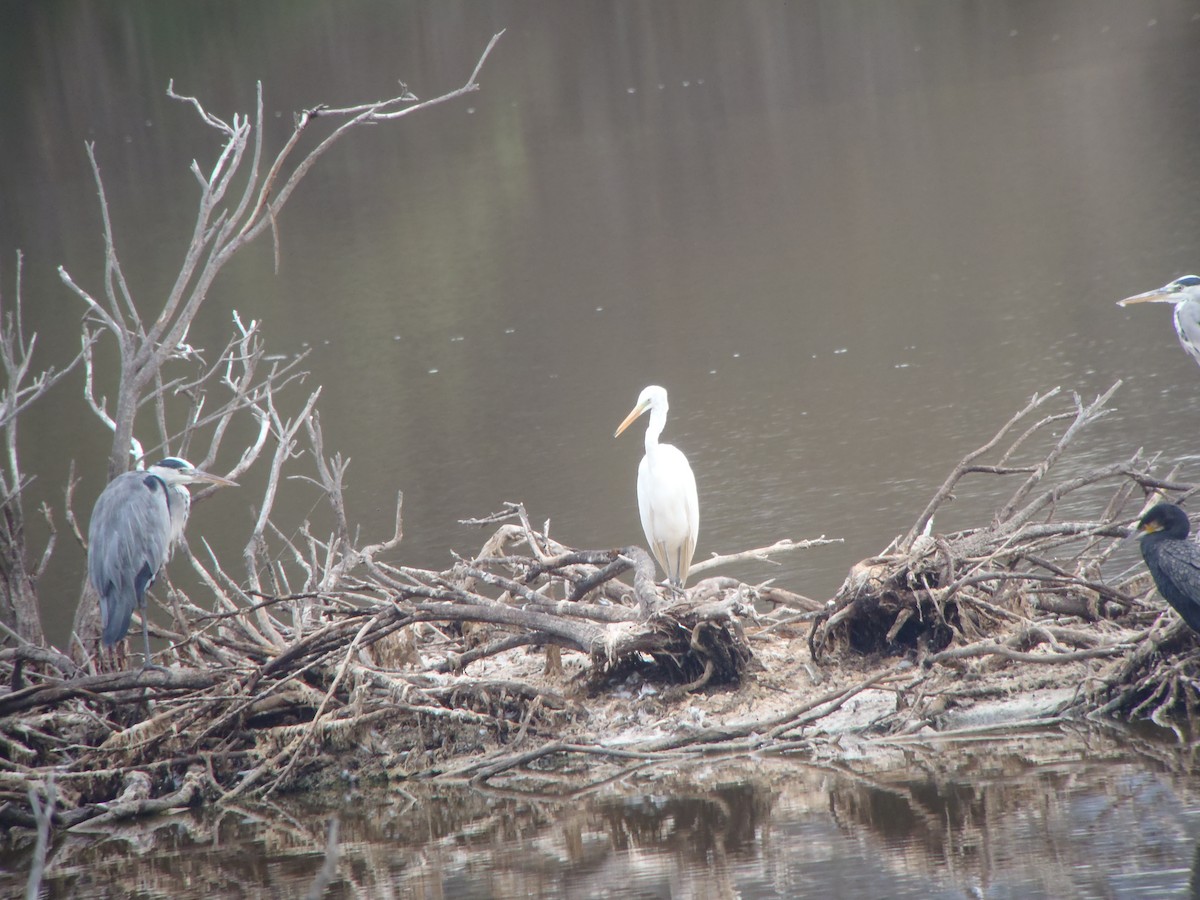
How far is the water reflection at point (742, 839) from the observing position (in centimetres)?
412

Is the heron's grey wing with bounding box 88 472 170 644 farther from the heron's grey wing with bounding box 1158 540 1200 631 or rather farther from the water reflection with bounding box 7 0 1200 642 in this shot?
the heron's grey wing with bounding box 1158 540 1200 631

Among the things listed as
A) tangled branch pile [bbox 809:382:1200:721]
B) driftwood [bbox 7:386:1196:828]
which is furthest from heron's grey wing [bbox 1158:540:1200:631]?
driftwood [bbox 7:386:1196:828]

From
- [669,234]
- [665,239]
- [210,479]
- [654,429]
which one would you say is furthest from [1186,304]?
[669,234]

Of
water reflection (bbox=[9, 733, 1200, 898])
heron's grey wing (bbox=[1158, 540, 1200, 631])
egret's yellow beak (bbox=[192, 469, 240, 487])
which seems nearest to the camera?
water reflection (bbox=[9, 733, 1200, 898])

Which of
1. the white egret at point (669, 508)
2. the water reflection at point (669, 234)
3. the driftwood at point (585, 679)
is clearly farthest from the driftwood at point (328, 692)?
the water reflection at point (669, 234)

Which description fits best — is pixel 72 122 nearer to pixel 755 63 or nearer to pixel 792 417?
pixel 755 63

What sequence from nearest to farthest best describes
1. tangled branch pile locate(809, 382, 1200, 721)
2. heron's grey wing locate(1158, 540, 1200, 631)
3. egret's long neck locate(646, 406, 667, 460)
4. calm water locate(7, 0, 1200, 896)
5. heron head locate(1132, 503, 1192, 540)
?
heron's grey wing locate(1158, 540, 1200, 631) < heron head locate(1132, 503, 1192, 540) < tangled branch pile locate(809, 382, 1200, 721) < egret's long neck locate(646, 406, 667, 460) < calm water locate(7, 0, 1200, 896)

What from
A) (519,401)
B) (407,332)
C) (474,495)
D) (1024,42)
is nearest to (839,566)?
(474,495)

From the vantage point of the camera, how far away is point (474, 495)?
11.1 meters

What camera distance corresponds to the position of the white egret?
7.24 meters

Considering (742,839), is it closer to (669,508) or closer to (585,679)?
(585,679)

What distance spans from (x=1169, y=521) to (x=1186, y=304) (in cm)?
257

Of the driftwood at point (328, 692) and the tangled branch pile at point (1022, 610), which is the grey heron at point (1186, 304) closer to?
the tangled branch pile at point (1022, 610)

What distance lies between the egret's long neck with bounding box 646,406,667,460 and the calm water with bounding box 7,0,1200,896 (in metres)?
0.97
